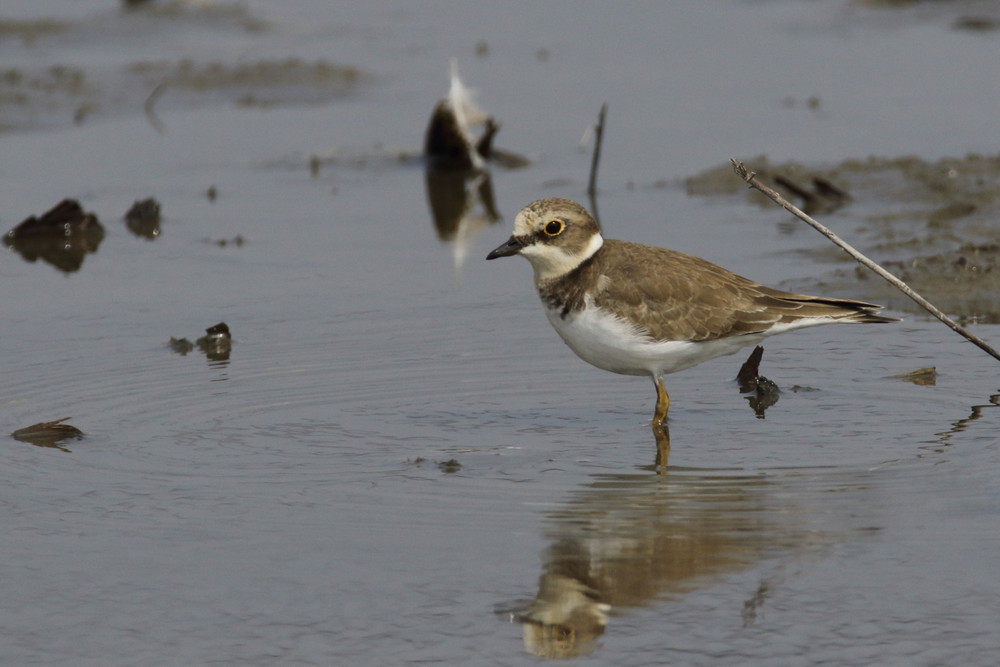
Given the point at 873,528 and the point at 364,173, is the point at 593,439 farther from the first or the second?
the point at 364,173

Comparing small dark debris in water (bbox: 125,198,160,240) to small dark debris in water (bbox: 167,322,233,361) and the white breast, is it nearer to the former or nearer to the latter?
small dark debris in water (bbox: 167,322,233,361)

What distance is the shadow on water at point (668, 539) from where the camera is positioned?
585 centimetres

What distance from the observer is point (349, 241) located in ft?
40.9

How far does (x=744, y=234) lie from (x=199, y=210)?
4688mm

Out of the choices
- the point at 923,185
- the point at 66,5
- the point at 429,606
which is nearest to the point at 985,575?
the point at 429,606

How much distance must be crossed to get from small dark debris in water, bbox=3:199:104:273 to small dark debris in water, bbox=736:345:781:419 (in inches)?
229

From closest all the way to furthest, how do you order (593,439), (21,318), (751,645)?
(751,645)
(593,439)
(21,318)

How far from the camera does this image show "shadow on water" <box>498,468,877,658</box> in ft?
19.2

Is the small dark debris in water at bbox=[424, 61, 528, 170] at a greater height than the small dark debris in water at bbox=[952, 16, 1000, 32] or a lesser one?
lesser

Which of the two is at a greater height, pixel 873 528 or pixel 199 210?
pixel 199 210

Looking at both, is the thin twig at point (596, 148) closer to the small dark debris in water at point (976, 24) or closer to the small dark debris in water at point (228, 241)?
the small dark debris in water at point (228, 241)

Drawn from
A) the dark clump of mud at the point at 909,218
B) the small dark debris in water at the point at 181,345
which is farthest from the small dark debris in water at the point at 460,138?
the small dark debris in water at the point at 181,345

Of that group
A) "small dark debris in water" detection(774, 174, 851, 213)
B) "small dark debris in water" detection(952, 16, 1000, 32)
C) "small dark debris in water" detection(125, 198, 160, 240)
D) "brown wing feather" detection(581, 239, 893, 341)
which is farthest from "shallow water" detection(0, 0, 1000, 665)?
"small dark debris in water" detection(952, 16, 1000, 32)

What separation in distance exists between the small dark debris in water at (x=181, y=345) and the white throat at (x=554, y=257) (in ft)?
7.98
